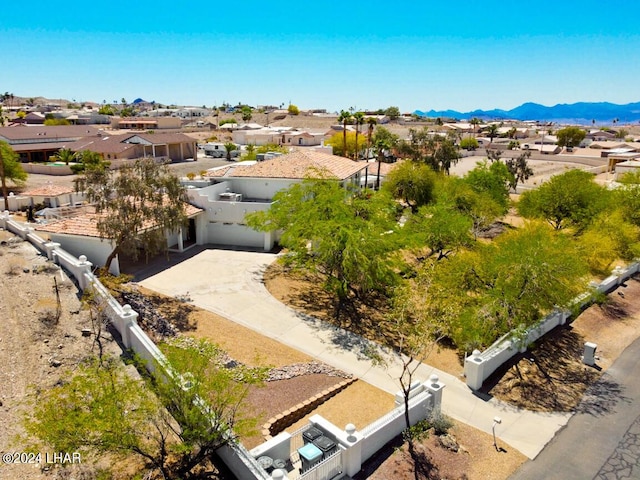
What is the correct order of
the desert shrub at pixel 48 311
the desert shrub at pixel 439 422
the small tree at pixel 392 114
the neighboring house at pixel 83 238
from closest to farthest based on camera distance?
1. the desert shrub at pixel 439 422
2. the desert shrub at pixel 48 311
3. the neighboring house at pixel 83 238
4. the small tree at pixel 392 114

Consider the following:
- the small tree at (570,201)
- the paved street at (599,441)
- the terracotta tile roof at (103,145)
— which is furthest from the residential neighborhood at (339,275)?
the terracotta tile roof at (103,145)

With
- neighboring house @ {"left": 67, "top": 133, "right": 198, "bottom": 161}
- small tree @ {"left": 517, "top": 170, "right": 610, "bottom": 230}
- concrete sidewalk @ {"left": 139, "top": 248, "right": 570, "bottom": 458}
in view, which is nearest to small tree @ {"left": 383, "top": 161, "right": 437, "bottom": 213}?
small tree @ {"left": 517, "top": 170, "right": 610, "bottom": 230}

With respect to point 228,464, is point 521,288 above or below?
above

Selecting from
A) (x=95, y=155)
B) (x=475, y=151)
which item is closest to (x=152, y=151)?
(x=95, y=155)

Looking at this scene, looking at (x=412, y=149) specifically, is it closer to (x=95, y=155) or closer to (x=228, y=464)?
(x=95, y=155)

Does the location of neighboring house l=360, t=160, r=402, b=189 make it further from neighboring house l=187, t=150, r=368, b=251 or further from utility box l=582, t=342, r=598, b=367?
utility box l=582, t=342, r=598, b=367

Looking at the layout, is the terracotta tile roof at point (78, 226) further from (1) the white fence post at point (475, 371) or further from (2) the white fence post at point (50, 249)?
(1) the white fence post at point (475, 371)

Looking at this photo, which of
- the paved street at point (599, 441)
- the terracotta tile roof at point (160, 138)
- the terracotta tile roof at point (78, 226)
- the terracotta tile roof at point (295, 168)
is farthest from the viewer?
the terracotta tile roof at point (160, 138)
